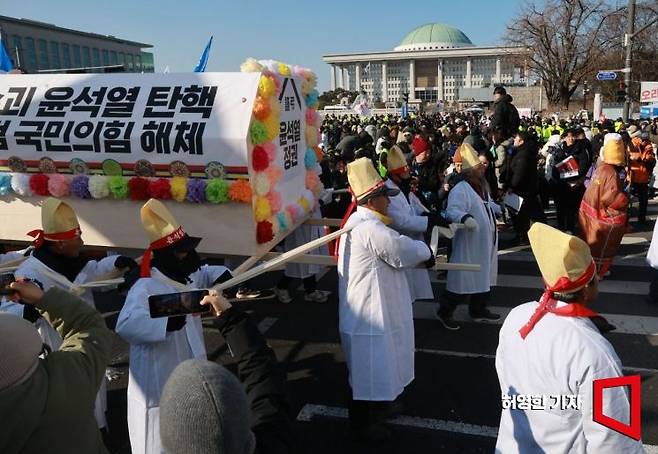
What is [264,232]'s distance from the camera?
13.1 ft

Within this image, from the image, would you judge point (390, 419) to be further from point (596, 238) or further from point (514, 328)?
point (596, 238)

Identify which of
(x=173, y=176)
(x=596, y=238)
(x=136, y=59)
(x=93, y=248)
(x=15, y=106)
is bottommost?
(x=596, y=238)

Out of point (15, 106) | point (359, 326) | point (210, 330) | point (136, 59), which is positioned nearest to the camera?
point (359, 326)

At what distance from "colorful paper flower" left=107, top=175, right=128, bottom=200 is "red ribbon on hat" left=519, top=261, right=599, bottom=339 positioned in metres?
3.04

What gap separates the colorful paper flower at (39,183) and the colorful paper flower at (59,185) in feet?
0.16

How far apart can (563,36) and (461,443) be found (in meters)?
40.8

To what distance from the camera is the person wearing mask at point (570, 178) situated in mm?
8328

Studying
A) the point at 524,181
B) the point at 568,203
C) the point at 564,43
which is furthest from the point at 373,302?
the point at 564,43

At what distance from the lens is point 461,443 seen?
355 centimetres

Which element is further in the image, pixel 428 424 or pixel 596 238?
pixel 596 238

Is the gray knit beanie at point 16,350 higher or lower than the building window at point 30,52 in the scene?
lower

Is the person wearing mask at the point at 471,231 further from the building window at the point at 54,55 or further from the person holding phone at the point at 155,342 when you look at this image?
the building window at the point at 54,55

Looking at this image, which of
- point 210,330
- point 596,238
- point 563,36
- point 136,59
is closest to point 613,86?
point 563,36

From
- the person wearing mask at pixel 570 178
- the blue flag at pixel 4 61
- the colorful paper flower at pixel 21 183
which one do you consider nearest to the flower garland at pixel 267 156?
the colorful paper flower at pixel 21 183
